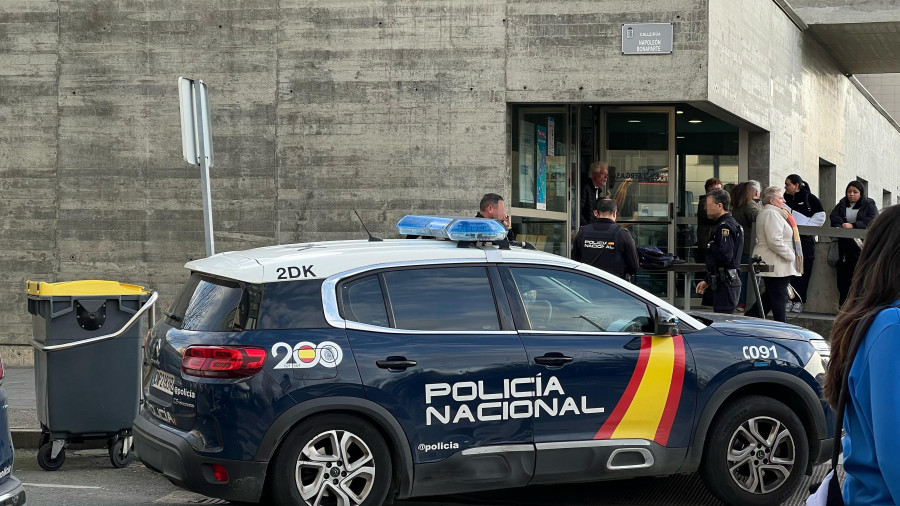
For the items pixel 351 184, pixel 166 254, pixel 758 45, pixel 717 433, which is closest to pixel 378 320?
pixel 717 433

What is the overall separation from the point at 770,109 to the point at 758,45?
3.49ft

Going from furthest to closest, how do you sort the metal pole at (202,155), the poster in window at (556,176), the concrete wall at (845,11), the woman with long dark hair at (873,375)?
the concrete wall at (845,11) < the poster in window at (556,176) < the metal pole at (202,155) < the woman with long dark hair at (873,375)

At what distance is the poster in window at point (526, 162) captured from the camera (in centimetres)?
1310

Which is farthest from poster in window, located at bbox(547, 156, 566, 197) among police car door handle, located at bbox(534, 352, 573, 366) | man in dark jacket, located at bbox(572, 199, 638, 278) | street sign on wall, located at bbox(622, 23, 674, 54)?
police car door handle, located at bbox(534, 352, 573, 366)

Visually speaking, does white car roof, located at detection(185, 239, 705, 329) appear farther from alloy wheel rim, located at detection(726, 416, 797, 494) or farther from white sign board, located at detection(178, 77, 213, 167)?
white sign board, located at detection(178, 77, 213, 167)

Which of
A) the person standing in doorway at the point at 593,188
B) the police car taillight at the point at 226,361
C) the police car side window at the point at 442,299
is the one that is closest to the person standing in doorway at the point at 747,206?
the person standing in doorway at the point at 593,188

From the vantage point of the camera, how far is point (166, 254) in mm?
12867

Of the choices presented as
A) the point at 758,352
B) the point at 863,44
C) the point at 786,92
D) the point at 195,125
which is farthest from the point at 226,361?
the point at 863,44

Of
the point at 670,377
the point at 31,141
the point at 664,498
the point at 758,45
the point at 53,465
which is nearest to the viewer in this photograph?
the point at 670,377

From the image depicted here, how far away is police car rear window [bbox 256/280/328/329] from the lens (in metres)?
5.71

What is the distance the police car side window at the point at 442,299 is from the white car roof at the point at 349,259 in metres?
0.08

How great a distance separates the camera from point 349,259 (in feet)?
19.6

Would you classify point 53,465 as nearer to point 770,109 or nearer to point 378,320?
point 378,320

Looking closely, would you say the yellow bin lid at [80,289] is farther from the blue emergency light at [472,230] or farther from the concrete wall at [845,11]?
the concrete wall at [845,11]
